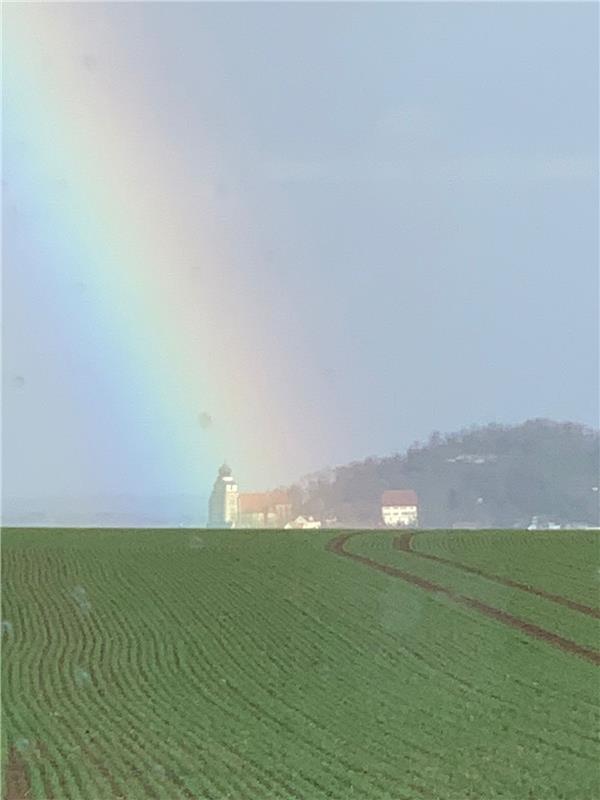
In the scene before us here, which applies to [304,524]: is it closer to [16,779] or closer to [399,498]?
[399,498]

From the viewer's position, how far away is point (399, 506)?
2025 inches

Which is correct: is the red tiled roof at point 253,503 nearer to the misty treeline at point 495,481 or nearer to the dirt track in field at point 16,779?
the misty treeline at point 495,481

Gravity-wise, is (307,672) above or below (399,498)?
Answer: below

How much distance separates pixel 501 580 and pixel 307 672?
1227cm

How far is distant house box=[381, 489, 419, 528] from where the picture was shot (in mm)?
50463

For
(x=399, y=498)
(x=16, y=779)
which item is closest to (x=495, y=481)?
(x=399, y=498)

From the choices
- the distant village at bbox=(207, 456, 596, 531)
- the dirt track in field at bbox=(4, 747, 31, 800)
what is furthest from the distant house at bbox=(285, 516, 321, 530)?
the dirt track in field at bbox=(4, 747, 31, 800)

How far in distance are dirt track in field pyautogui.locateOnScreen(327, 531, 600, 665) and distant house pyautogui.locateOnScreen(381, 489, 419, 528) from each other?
500cm

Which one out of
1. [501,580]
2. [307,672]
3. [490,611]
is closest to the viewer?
[307,672]

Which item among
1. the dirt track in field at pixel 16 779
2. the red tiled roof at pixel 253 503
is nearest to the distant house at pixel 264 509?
the red tiled roof at pixel 253 503

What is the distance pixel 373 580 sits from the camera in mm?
38031

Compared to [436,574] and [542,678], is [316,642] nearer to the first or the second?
[542,678]

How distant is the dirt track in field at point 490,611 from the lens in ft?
87.8

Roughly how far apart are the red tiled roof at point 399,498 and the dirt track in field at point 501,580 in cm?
139
